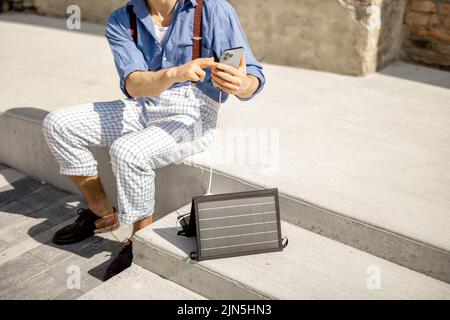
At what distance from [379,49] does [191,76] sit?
2586mm

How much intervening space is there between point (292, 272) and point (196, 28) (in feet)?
4.14

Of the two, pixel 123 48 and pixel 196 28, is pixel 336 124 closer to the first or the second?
pixel 196 28

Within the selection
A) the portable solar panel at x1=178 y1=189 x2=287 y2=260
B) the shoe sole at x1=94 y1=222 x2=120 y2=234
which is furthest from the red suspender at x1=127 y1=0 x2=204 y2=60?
the shoe sole at x1=94 y1=222 x2=120 y2=234

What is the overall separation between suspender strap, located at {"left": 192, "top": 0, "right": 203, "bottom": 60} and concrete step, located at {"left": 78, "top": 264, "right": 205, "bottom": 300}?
43.5 inches

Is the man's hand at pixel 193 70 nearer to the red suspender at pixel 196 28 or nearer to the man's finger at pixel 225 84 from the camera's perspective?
the man's finger at pixel 225 84

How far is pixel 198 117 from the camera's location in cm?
277

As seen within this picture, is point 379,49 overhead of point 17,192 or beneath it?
overhead

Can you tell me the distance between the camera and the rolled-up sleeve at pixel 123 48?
2.62 m

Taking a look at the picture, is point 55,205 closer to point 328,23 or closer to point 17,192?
point 17,192

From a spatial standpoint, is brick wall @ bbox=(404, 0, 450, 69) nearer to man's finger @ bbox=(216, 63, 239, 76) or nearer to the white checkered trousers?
the white checkered trousers

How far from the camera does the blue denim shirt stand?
2.60m

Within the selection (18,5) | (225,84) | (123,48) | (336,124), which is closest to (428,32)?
(336,124)

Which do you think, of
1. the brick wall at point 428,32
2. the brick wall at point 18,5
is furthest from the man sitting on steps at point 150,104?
the brick wall at point 18,5
